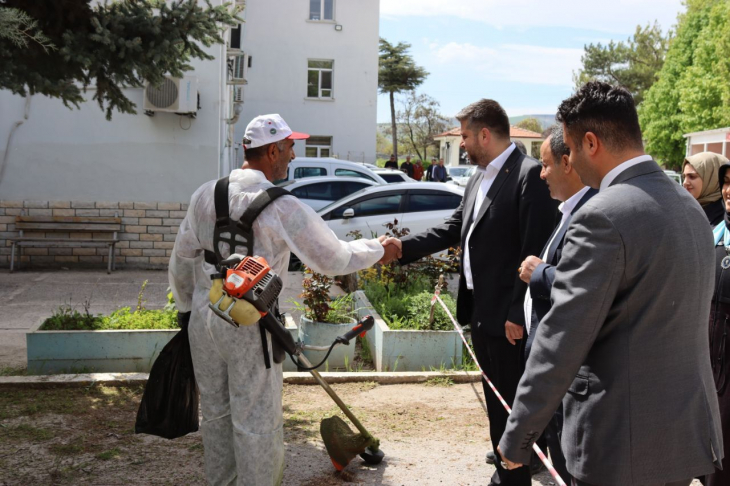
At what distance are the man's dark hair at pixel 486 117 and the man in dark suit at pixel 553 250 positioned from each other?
0.63m

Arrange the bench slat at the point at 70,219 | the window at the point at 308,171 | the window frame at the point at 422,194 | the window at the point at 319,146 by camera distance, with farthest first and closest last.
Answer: the window at the point at 319,146 < the window at the point at 308,171 < the window frame at the point at 422,194 < the bench slat at the point at 70,219

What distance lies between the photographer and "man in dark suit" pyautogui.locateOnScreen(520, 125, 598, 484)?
3.01m

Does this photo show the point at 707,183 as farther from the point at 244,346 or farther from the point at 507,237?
the point at 244,346

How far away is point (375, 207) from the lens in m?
→ 12.3

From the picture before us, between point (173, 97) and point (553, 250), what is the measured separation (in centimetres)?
1007

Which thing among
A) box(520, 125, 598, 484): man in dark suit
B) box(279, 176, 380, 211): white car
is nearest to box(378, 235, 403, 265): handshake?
box(520, 125, 598, 484): man in dark suit

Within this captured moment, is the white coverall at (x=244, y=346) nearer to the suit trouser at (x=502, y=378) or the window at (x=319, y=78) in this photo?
the suit trouser at (x=502, y=378)

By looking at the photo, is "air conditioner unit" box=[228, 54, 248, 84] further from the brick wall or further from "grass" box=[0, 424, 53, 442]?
"grass" box=[0, 424, 53, 442]

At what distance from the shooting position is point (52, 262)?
12305mm

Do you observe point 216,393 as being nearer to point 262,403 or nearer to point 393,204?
point 262,403

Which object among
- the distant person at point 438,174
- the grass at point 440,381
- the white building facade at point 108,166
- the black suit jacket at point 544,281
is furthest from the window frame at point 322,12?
the black suit jacket at point 544,281

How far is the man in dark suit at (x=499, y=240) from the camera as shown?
3885mm

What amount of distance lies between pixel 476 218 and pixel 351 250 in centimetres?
83

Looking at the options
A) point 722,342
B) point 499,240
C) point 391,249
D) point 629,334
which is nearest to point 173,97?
point 391,249
